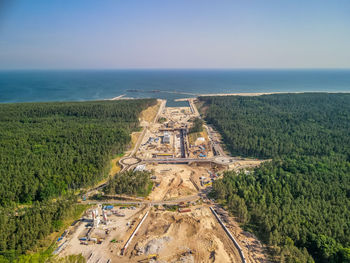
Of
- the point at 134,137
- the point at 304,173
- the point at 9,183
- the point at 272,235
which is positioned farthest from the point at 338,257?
the point at 134,137

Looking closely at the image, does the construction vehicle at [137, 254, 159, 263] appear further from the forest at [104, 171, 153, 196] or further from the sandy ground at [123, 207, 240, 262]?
the forest at [104, 171, 153, 196]

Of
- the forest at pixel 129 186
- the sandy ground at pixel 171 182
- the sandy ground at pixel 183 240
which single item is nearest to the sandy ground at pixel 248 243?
the sandy ground at pixel 183 240

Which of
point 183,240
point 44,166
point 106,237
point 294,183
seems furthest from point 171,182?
point 44,166

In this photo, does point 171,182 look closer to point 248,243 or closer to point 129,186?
point 129,186

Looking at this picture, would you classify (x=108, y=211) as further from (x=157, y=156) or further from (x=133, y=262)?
(x=157, y=156)

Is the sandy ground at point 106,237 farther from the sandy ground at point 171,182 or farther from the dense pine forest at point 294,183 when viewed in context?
the dense pine forest at point 294,183

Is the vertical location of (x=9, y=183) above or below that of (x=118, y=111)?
below
